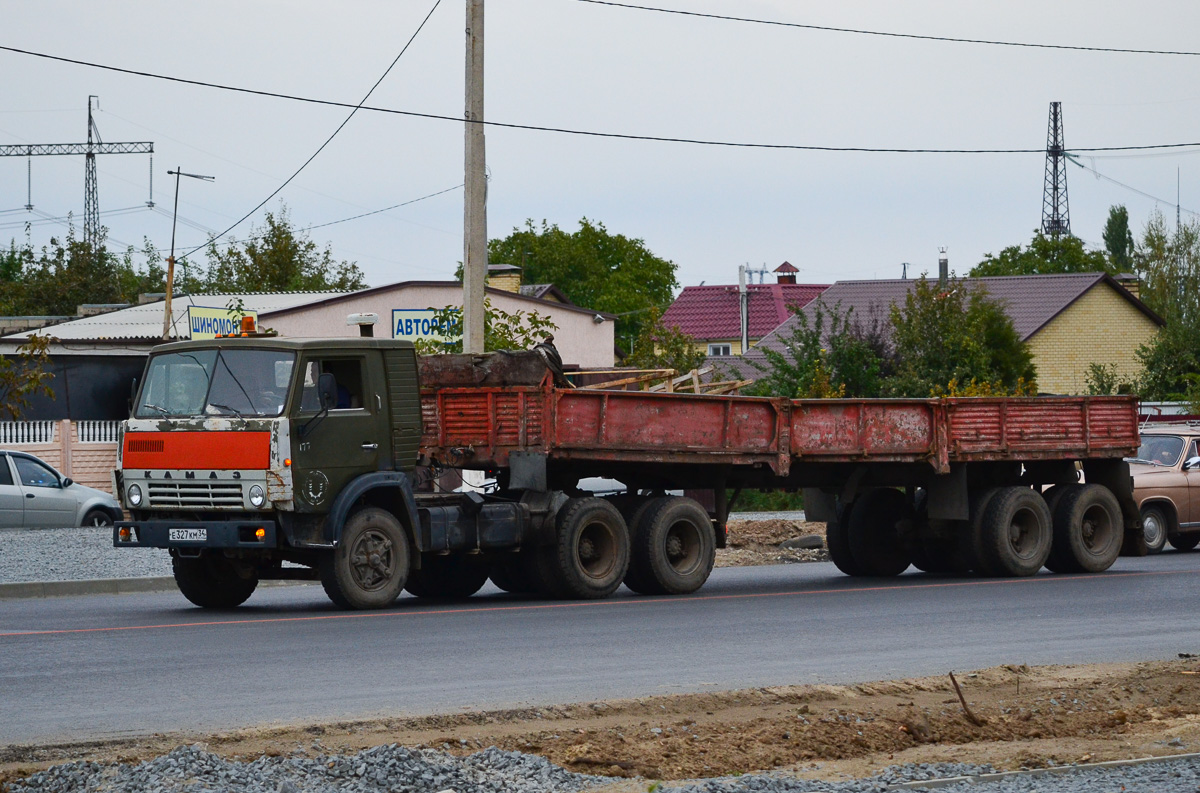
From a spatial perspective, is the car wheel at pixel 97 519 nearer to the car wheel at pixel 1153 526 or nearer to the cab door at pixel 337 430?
the cab door at pixel 337 430

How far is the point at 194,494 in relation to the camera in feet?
45.7

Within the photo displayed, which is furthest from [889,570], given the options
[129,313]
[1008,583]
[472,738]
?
[129,313]

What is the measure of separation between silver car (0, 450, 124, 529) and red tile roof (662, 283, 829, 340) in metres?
71.0

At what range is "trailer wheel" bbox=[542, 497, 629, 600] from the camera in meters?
Result: 15.5

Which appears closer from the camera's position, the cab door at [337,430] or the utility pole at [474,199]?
the cab door at [337,430]

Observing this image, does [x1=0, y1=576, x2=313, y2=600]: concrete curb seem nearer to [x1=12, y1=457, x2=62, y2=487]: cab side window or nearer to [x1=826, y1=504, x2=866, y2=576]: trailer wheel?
[x1=12, y1=457, x2=62, y2=487]: cab side window

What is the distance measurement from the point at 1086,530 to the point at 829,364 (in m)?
20.6

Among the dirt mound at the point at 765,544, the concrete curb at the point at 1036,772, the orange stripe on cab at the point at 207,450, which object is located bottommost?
the dirt mound at the point at 765,544

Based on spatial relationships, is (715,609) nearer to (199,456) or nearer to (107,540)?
(199,456)

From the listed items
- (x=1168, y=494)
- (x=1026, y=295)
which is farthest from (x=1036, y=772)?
(x=1026, y=295)

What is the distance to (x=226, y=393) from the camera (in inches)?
555

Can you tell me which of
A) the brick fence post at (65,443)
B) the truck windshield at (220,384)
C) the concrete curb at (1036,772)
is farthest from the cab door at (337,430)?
the brick fence post at (65,443)

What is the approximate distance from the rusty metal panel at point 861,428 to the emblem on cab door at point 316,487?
17.5 ft

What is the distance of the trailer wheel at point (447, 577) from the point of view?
1638cm
